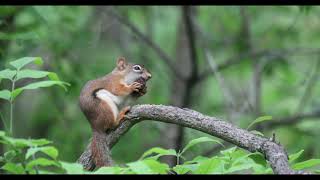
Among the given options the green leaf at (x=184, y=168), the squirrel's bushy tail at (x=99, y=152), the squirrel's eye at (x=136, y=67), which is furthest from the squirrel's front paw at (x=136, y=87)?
the green leaf at (x=184, y=168)

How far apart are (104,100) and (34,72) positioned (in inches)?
52.7

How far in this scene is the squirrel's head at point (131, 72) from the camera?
5.11 m

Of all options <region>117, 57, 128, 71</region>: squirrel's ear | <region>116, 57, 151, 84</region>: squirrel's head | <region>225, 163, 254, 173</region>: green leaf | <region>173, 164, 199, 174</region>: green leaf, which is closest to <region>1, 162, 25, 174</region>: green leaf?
<region>173, 164, 199, 174</region>: green leaf

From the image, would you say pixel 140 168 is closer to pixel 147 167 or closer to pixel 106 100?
pixel 147 167

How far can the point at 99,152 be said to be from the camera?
3734 mm

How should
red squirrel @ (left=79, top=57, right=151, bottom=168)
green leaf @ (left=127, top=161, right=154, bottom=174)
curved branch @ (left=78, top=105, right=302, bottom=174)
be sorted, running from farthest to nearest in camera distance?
red squirrel @ (left=79, top=57, right=151, bottom=168), curved branch @ (left=78, top=105, right=302, bottom=174), green leaf @ (left=127, top=161, right=154, bottom=174)

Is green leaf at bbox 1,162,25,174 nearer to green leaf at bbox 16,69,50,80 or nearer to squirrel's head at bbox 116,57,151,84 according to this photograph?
green leaf at bbox 16,69,50,80

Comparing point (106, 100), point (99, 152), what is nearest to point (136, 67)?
point (106, 100)

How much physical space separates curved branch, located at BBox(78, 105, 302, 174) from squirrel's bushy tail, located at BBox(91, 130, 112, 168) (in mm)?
33

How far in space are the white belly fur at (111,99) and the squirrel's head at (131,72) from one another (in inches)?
13.6

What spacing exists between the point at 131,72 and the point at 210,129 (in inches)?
77.9

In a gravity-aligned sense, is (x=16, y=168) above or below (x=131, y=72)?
below

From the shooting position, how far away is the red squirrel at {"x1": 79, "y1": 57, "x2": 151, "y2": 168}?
4039 millimetres
